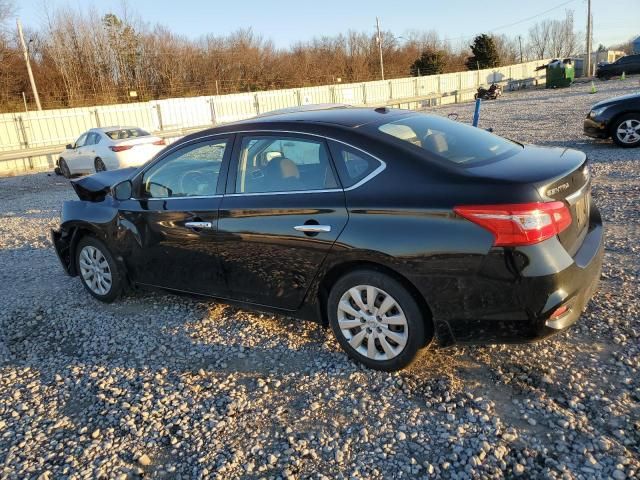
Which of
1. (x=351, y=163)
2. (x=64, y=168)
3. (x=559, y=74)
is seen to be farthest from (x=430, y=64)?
(x=351, y=163)

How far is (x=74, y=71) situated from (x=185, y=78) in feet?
27.1

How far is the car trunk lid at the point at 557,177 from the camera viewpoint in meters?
2.88

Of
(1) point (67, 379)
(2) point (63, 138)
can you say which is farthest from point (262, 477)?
(2) point (63, 138)

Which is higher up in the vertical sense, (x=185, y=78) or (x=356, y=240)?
(x=185, y=78)

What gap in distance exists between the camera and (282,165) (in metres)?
3.65

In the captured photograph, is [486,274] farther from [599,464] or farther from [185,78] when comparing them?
[185,78]

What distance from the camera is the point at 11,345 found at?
4355mm

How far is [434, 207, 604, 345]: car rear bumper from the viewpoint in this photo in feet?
9.18

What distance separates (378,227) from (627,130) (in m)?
9.96

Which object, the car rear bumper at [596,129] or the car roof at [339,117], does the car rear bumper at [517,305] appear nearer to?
the car roof at [339,117]

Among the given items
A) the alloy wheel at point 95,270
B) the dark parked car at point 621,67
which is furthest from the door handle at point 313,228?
the dark parked car at point 621,67

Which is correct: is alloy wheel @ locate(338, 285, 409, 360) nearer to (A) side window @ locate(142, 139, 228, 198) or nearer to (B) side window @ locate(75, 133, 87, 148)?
(A) side window @ locate(142, 139, 228, 198)

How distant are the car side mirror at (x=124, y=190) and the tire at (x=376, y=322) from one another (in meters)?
2.21

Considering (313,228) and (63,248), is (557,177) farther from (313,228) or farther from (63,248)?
(63,248)
